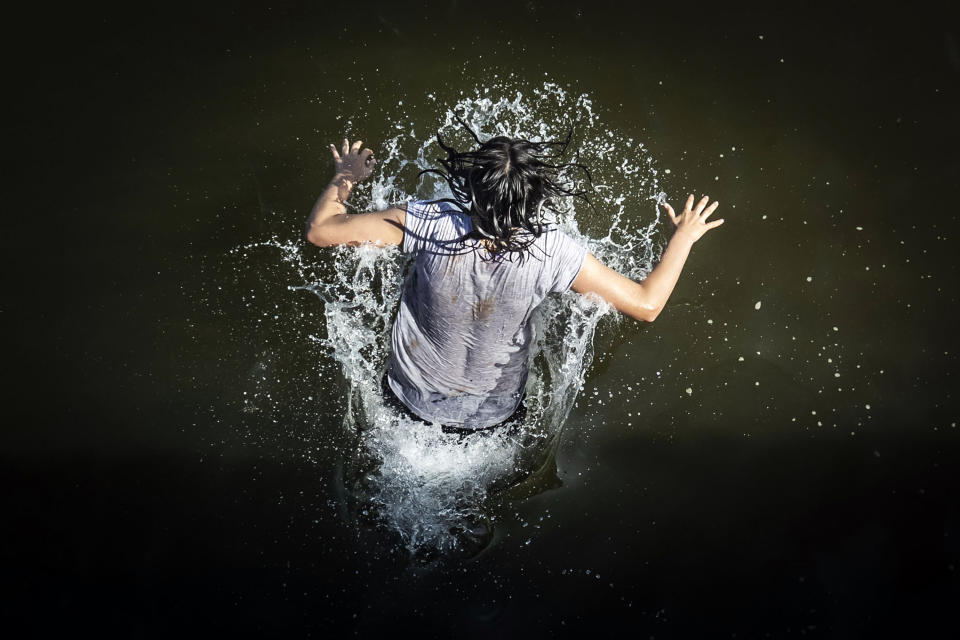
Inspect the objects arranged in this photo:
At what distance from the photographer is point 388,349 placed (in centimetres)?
282

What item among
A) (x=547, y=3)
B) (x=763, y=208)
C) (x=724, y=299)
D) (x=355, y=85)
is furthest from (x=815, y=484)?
(x=355, y=85)

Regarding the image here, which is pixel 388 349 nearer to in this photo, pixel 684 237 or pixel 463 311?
pixel 463 311

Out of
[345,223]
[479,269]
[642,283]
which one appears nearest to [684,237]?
[642,283]

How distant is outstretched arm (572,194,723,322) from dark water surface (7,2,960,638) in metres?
0.82

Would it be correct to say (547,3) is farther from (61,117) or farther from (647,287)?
(61,117)

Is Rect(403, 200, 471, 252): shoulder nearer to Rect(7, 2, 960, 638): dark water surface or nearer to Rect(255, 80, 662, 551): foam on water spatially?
Rect(255, 80, 662, 551): foam on water

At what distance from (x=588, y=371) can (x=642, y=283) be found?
3.09ft

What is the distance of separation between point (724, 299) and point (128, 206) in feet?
9.52

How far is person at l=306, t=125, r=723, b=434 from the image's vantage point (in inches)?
65.2

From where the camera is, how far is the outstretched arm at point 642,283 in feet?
6.36

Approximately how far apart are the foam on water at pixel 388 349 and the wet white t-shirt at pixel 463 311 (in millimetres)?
376

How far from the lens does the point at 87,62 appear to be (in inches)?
127

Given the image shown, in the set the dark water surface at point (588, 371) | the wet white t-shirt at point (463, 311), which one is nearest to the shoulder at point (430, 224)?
the wet white t-shirt at point (463, 311)

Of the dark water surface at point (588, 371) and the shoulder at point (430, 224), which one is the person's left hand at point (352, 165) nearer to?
the shoulder at point (430, 224)
